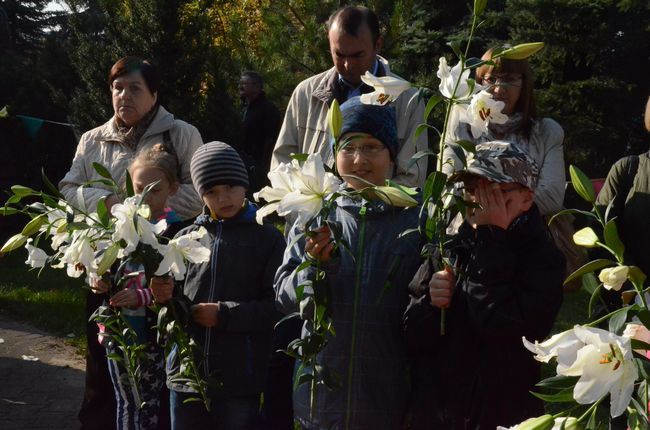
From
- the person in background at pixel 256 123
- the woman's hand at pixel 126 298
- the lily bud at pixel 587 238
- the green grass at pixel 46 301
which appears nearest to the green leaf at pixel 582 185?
the lily bud at pixel 587 238

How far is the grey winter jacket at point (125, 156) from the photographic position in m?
4.09

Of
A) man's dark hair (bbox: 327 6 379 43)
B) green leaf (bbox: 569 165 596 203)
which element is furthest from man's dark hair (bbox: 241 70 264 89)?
green leaf (bbox: 569 165 596 203)

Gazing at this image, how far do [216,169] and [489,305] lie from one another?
A: 1.35m

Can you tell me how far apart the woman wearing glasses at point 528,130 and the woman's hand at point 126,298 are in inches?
54.6

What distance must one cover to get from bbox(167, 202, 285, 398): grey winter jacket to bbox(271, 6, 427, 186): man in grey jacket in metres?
0.52

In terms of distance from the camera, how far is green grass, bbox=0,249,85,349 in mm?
7059

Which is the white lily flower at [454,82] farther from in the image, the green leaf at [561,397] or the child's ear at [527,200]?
the green leaf at [561,397]

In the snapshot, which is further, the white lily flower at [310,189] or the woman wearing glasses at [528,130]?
the woman wearing glasses at [528,130]

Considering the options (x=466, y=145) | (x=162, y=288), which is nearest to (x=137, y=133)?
(x=162, y=288)

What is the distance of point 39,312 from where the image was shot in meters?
7.39

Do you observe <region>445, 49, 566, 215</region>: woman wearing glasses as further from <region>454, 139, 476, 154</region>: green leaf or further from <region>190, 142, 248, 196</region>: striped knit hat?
<region>454, 139, 476, 154</region>: green leaf

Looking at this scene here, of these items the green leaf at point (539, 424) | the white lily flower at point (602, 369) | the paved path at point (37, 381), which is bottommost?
the paved path at point (37, 381)

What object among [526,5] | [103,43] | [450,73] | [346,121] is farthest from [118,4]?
[450,73]

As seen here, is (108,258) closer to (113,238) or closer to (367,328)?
(113,238)
